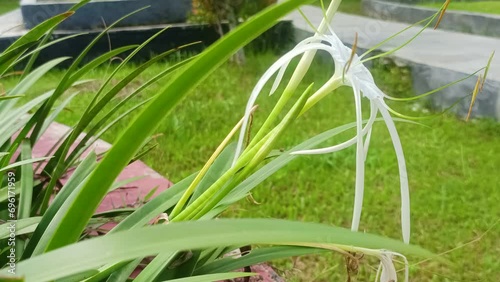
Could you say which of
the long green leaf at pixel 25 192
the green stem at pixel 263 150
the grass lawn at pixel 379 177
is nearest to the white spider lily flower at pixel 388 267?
the green stem at pixel 263 150

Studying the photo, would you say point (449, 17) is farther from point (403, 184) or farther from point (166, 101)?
point (166, 101)

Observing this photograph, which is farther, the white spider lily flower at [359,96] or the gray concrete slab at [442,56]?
the gray concrete slab at [442,56]

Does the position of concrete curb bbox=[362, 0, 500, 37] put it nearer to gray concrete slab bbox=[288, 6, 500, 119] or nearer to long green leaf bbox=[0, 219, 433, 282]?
gray concrete slab bbox=[288, 6, 500, 119]

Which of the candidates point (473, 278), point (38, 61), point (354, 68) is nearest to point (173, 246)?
point (354, 68)

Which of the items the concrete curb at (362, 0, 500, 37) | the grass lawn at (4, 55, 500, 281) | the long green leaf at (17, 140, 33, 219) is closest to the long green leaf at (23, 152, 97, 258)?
the long green leaf at (17, 140, 33, 219)

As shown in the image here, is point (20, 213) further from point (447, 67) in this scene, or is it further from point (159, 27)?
point (159, 27)

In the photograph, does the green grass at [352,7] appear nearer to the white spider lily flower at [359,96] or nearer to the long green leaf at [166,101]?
the white spider lily flower at [359,96]

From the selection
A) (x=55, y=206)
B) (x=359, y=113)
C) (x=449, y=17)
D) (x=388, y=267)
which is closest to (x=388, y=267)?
(x=388, y=267)
